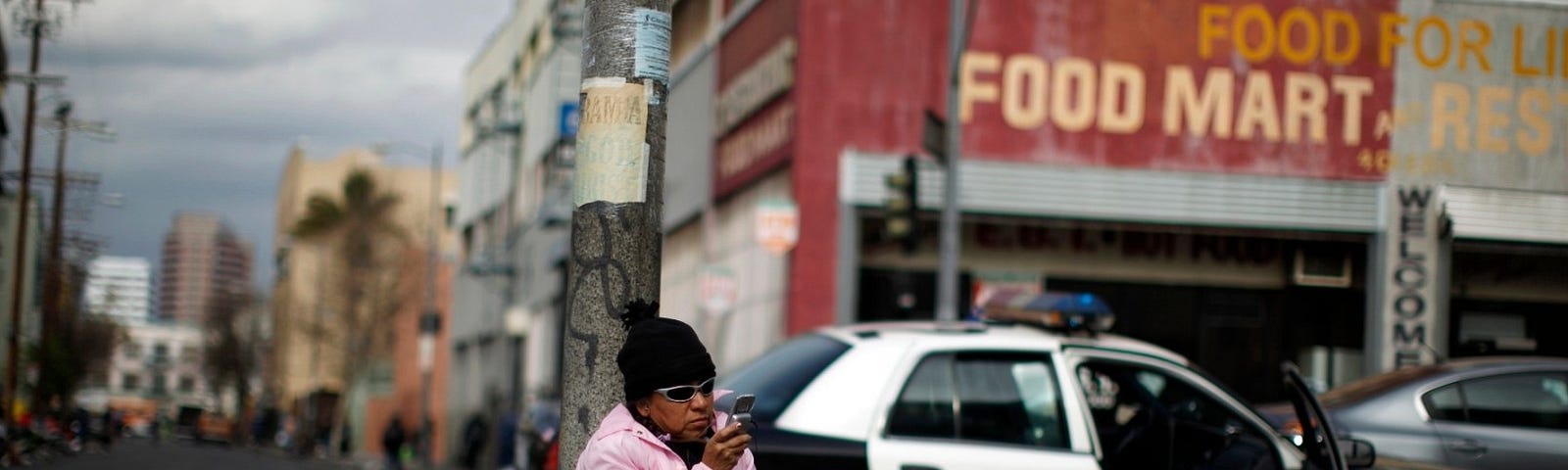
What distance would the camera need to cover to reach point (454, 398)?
68688 millimetres

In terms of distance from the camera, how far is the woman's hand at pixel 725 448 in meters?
4.08

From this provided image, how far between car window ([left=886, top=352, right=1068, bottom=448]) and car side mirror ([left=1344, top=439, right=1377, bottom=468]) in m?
1.17

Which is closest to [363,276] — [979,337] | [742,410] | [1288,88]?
[1288,88]

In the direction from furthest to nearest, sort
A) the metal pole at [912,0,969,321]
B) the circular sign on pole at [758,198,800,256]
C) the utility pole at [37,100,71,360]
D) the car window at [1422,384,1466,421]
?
the utility pole at [37,100,71,360]
the circular sign on pole at [758,198,800,256]
the metal pole at [912,0,969,321]
the car window at [1422,384,1466,421]

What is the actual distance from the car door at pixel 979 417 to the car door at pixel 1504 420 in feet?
9.21

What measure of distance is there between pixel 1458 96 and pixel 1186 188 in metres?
3.87

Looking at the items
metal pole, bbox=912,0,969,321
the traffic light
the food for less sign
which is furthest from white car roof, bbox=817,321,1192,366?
the food for less sign

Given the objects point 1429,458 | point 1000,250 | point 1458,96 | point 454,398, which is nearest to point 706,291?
point 1000,250

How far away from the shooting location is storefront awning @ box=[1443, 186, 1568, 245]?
25969mm

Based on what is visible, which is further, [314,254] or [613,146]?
[314,254]

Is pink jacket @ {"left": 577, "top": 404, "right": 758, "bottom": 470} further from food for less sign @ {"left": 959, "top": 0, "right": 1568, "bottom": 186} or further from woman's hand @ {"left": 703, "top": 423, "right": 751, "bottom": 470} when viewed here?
food for less sign @ {"left": 959, "top": 0, "right": 1568, "bottom": 186}

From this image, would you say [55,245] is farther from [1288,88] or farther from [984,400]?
[984,400]

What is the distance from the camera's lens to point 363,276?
7800 cm

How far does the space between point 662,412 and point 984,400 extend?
3.85m
